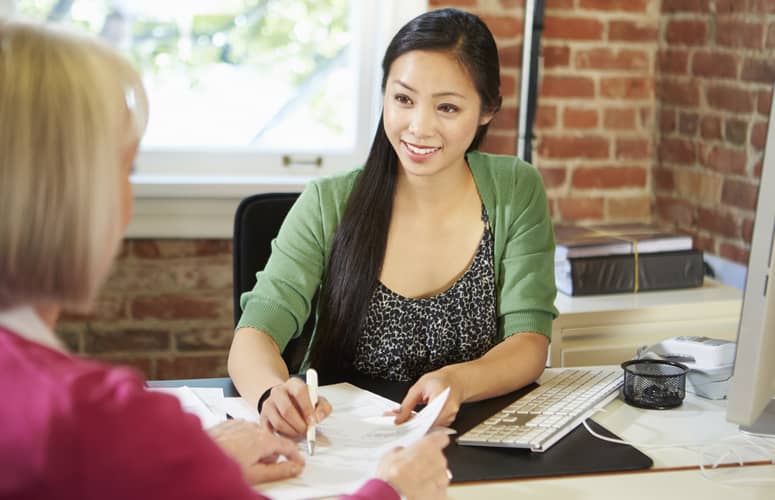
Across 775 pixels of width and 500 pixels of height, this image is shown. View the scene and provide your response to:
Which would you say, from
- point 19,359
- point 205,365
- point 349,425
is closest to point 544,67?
point 205,365

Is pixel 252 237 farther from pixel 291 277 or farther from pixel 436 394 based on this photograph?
pixel 436 394

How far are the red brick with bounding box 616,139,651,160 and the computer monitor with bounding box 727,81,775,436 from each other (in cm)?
158

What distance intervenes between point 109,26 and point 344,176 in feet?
3.67

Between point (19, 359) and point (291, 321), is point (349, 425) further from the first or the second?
point (19, 359)

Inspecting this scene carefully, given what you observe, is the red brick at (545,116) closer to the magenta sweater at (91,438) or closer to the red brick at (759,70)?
the red brick at (759,70)

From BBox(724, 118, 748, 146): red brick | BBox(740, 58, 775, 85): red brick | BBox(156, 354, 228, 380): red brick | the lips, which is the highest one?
BBox(740, 58, 775, 85): red brick

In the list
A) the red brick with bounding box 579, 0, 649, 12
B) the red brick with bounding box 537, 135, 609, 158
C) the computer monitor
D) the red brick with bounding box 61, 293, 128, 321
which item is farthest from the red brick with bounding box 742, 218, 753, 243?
the red brick with bounding box 61, 293, 128, 321

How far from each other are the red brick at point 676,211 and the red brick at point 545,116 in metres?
0.42

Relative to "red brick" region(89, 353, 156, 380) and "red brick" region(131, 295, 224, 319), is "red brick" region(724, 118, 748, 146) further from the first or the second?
"red brick" region(89, 353, 156, 380)

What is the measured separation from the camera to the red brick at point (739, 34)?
97.5 inches

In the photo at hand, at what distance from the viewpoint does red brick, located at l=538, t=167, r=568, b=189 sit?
2.82 m

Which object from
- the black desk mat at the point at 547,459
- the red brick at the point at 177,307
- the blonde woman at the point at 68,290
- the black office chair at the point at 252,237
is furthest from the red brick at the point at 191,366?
the blonde woman at the point at 68,290

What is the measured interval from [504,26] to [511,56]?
0.08 metres

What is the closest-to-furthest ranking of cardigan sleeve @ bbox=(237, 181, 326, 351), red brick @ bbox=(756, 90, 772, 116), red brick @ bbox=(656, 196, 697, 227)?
cardigan sleeve @ bbox=(237, 181, 326, 351) < red brick @ bbox=(756, 90, 772, 116) < red brick @ bbox=(656, 196, 697, 227)
